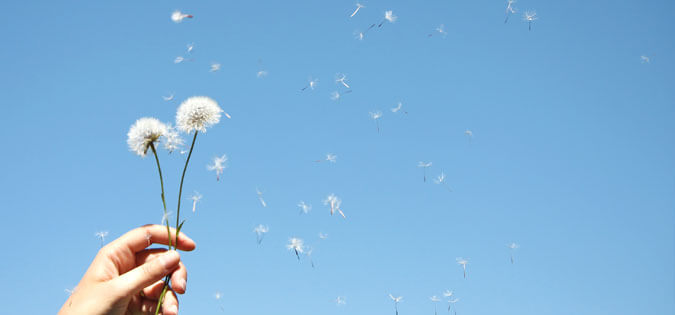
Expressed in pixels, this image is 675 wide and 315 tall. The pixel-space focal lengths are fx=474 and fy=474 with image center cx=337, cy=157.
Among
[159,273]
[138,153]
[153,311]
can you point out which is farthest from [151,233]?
[138,153]

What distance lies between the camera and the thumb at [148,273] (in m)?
3.55

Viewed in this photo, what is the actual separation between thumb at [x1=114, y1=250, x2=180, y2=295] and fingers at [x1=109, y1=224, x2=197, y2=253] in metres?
0.77

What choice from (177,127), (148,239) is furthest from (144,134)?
(148,239)

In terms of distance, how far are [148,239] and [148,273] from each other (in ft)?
3.41

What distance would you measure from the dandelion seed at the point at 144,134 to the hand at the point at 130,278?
81 centimetres

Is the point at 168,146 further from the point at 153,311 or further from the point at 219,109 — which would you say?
the point at 153,311

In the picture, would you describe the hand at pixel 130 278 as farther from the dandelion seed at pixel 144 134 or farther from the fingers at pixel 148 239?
the dandelion seed at pixel 144 134

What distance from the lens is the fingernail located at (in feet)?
11.6

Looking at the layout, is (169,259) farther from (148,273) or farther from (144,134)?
(144,134)

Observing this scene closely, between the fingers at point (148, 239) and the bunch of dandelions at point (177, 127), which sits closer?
the bunch of dandelions at point (177, 127)

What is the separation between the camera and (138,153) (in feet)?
11.3

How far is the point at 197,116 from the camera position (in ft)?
11.8

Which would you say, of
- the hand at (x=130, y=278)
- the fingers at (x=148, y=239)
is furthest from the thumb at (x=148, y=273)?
the fingers at (x=148, y=239)

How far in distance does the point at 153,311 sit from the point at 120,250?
2.15 ft
